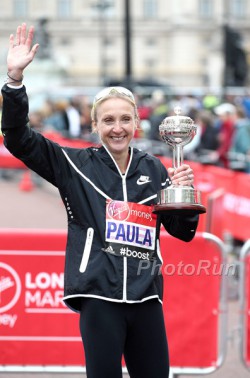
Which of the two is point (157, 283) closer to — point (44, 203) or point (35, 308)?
point (35, 308)

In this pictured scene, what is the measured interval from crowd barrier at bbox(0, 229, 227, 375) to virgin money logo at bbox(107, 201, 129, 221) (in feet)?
6.34

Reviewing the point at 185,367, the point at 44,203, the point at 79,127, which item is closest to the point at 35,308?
the point at 185,367

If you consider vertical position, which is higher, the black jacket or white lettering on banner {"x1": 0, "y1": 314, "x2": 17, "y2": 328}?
the black jacket

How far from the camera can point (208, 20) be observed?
11312 cm

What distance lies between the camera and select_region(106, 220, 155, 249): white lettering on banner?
4352 millimetres

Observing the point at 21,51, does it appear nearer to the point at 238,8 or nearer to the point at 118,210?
the point at 118,210

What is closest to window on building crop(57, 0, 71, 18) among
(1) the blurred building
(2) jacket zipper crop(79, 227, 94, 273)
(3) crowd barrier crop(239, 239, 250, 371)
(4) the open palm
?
(1) the blurred building

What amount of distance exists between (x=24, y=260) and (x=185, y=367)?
1.23 metres

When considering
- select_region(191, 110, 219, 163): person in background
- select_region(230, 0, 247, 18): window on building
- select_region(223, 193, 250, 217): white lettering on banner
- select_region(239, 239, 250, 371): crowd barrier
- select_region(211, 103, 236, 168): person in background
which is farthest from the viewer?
select_region(230, 0, 247, 18): window on building

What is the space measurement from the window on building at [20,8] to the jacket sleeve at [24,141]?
374 feet

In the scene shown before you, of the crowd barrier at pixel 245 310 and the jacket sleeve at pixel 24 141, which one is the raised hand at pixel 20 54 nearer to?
the jacket sleeve at pixel 24 141

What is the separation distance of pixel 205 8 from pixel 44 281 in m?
111

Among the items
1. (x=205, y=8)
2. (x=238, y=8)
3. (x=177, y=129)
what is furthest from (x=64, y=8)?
(x=177, y=129)

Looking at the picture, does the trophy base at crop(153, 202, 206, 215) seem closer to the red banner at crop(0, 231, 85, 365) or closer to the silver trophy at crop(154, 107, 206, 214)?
the silver trophy at crop(154, 107, 206, 214)
